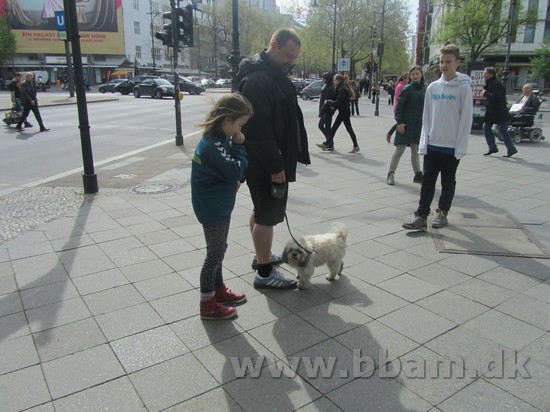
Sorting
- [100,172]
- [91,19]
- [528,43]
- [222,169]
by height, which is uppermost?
[91,19]

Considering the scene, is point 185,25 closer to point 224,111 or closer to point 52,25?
point 224,111

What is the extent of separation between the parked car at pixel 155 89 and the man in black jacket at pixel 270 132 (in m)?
34.1

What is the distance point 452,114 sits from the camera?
5203 millimetres

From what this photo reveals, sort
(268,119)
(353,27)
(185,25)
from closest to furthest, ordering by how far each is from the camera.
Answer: (268,119)
(185,25)
(353,27)

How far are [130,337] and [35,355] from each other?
584 millimetres

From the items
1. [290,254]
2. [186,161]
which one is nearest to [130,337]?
[290,254]

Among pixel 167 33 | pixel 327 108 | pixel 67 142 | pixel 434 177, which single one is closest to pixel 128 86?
pixel 67 142

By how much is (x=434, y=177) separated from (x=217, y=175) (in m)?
3.38

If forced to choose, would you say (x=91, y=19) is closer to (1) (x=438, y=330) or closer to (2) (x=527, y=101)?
(2) (x=527, y=101)

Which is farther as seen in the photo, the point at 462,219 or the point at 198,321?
the point at 462,219

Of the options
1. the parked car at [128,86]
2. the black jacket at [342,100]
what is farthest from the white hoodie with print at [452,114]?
the parked car at [128,86]

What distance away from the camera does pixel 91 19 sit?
69.8 meters

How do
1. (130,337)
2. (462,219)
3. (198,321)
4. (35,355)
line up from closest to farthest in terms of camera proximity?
(35,355) → (130,337) → (198,321) → (462,219)

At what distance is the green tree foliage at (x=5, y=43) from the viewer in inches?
2463
